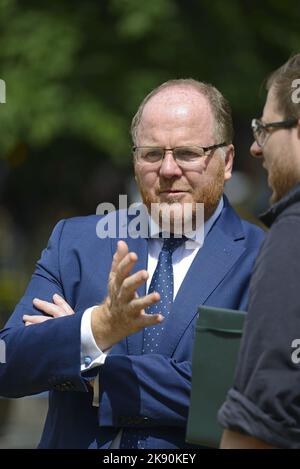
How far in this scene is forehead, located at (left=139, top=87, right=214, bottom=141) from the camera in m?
3.66

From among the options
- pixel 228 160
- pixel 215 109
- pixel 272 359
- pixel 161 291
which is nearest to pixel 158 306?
pixel 161 291

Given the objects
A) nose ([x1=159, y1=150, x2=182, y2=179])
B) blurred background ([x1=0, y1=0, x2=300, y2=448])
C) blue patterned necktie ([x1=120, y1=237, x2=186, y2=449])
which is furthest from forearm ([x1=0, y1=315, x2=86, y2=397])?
blurred background ([x1=0, y1=0, x2=300, y2=448])

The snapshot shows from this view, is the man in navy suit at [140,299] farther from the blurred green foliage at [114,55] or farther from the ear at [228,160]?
the blurred green foliage at [114,55]

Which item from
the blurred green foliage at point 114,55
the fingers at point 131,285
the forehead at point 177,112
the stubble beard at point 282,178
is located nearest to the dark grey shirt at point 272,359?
the stubble beard at point 282,178

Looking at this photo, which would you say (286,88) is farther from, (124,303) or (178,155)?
(178,155)

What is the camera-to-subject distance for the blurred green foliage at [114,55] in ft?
30.8

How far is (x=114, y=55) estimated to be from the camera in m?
9.71

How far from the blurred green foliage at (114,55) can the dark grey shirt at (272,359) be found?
6.84 m

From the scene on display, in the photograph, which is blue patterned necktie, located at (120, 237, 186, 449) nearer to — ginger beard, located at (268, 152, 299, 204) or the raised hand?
the raised hand

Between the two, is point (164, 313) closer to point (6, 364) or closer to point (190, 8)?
point (6, 364)

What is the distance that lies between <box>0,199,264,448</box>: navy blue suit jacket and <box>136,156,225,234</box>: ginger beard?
0.09 meters
